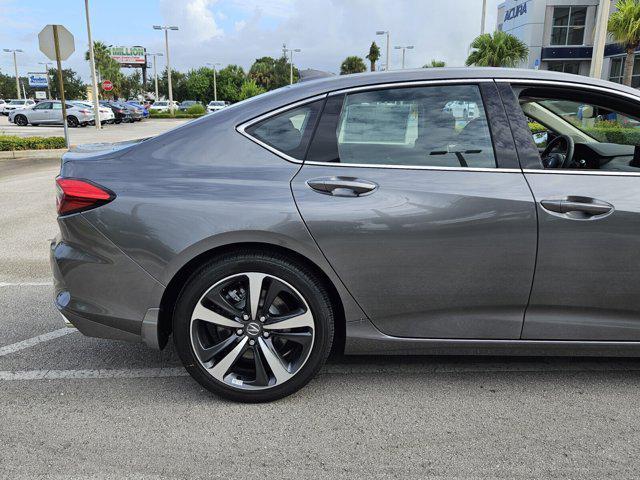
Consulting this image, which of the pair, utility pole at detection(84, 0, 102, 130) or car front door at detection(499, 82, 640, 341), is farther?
utility pole at detection(84, 0, 102, 130)

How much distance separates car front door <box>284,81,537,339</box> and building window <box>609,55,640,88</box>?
36586mm

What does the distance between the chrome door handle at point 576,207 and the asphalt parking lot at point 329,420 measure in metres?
0.97

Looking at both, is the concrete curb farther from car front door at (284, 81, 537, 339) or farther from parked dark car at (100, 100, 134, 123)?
parked dark car at (100, 100, 134, 123)

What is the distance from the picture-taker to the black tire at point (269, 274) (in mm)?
2658

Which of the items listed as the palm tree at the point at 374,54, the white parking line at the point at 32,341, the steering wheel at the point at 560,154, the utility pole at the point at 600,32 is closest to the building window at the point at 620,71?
the utility pole at the point at 600,32

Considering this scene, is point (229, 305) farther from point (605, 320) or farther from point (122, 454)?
point (605, 320)

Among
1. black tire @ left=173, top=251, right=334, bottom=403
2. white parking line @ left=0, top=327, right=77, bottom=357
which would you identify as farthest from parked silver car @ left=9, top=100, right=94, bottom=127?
black tire @ left=173, top=251, right=334, bottom=403

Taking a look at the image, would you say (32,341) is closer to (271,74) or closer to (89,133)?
(89,133)

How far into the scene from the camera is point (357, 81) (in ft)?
9.29

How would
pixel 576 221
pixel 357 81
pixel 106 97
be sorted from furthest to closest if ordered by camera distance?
pixel 106 97 → pixel 357 81 → pixel 576 221

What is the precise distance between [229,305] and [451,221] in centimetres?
112

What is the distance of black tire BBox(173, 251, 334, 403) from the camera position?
2.66 m

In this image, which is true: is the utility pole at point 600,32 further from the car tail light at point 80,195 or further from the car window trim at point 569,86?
the car tail light at point 80,195

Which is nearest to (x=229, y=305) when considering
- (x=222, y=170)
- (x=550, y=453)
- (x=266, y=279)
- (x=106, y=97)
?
(x=266, y=279)
